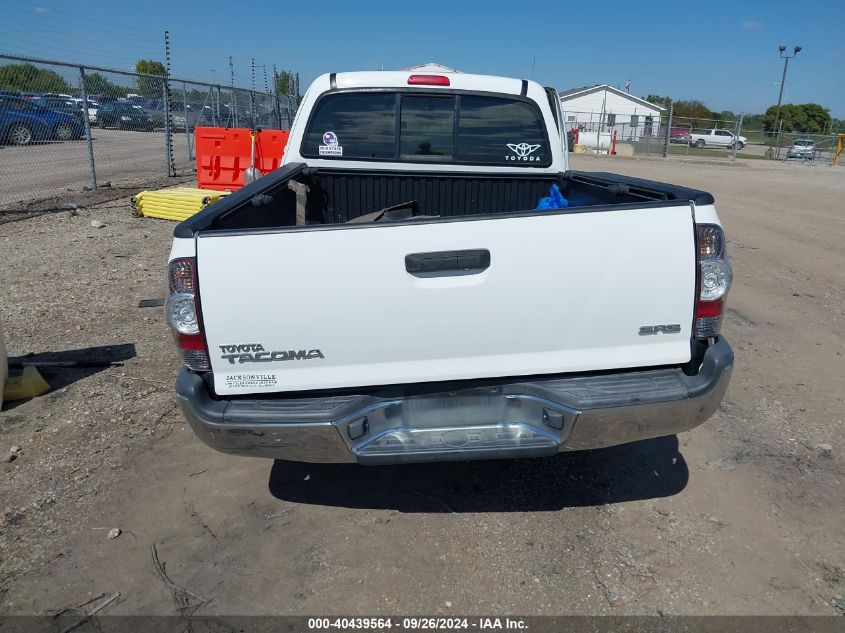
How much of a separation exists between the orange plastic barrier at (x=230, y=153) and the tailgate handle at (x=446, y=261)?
10212 millimetres

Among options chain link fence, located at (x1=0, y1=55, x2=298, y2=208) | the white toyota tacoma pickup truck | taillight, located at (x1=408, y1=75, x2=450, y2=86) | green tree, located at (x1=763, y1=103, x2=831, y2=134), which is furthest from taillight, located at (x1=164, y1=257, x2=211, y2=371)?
green tree, located at (x1=763, y1=103, x2=831, y2=134)

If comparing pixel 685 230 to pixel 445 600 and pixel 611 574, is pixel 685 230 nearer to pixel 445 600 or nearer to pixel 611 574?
pixel 611 574

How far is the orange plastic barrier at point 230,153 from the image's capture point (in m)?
12.1

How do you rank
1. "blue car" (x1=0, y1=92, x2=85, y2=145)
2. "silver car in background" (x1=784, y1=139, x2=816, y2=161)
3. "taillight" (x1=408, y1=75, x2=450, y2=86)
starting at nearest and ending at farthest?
"taillight" (x1=408, y1=75, x2=450, y2=86), "blue car" (x1=0, y1=92, x2=85, y2=145), "silver car in background" (x1=784, y1=139, x2=816, y2=161)

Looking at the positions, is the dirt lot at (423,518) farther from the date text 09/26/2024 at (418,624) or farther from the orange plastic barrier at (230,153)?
the orange plastic barrier at (230,153)

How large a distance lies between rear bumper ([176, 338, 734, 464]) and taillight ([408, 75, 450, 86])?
9.33 ft

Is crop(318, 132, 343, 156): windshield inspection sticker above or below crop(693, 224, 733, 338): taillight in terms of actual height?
above

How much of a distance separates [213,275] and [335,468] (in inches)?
62.1

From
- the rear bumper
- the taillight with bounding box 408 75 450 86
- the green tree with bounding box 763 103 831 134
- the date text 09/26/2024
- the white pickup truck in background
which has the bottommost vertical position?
the date text 09/26/2024

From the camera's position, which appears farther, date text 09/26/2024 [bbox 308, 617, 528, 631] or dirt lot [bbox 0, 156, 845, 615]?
dirt lot [bbox 0, 156, 845, 615]

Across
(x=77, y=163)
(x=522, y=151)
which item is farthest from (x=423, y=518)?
(x=77, y=163)

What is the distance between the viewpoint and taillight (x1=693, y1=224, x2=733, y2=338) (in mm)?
2562

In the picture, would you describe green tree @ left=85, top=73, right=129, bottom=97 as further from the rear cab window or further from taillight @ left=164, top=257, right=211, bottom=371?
taillight @ left=164, top=257, right=211, bottom=371

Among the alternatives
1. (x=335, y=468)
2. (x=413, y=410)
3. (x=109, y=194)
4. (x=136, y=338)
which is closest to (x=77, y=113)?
(x=109, y=194)
